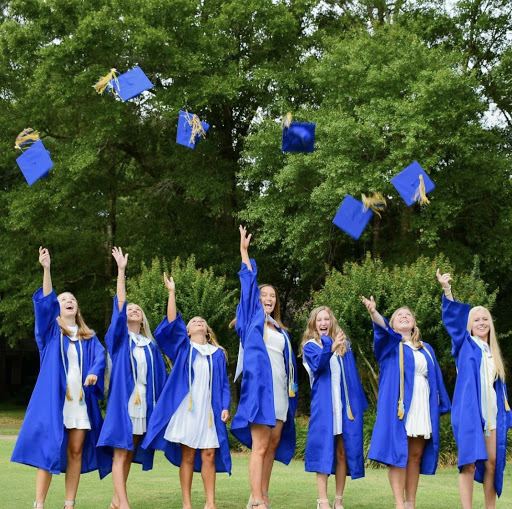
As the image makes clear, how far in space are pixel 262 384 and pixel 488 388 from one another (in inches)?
72.5

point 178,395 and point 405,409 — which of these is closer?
point 405,409

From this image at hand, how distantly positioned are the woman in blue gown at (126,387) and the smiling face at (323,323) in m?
1.48

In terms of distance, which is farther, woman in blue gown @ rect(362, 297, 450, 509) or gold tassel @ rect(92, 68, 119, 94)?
gold tassel @ rect(92, 68, 119, 94)

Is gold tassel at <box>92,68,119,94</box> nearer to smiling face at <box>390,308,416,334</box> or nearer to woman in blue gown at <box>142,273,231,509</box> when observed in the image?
woman in blue gown at <box>142,273,231,509</box>

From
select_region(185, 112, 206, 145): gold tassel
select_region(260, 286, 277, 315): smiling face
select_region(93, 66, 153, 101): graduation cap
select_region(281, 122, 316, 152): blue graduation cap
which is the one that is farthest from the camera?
select_region(185, 112, 206, 145): gold tassel

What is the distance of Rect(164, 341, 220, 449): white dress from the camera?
6.75 metres

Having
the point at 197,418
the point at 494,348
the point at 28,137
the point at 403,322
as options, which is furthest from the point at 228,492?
the point at 28,137

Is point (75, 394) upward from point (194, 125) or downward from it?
downward

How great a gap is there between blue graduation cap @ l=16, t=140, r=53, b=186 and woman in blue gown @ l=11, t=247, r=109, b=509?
3.33 m

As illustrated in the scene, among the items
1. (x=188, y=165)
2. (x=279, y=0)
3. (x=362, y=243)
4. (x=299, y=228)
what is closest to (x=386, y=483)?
(x=299, y=228)

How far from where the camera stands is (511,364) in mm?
22609

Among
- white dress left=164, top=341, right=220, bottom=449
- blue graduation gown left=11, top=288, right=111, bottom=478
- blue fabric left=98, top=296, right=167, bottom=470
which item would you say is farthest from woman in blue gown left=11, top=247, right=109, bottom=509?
white dress left=164, top=341, right=220, bottom=449

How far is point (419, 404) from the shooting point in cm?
669

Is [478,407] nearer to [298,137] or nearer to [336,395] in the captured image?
[336,395]
